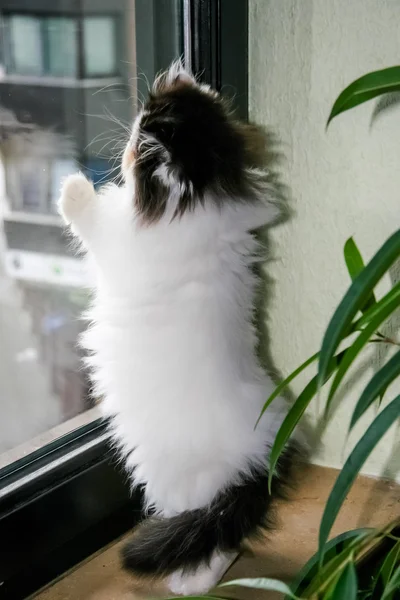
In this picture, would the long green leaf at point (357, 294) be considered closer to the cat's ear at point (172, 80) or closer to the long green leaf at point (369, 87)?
the long green leaf at point (369, 87)

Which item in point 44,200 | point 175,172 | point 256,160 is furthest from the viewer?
point 44,200

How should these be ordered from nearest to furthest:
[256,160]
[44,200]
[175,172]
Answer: [175,172] < [256,160] < [44,200]

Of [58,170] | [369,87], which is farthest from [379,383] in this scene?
[58,170]

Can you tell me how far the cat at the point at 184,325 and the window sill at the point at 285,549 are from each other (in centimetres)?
4

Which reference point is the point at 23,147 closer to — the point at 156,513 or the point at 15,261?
the point at 15,261

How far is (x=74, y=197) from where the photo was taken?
39.5 inches

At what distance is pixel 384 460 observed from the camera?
3.91 feet

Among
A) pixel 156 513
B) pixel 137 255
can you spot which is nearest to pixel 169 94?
pixel 137 255

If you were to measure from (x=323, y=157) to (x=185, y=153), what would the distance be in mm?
284

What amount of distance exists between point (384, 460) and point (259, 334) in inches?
11.4

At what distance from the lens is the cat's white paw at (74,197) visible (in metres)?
1.00

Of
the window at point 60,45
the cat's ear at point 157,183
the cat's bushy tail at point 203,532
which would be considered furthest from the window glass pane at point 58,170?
the cat's bushy tail at point 203,532

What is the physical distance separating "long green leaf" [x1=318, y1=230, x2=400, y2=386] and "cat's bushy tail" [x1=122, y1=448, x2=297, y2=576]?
0.41m

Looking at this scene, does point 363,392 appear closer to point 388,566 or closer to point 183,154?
point 388,566
